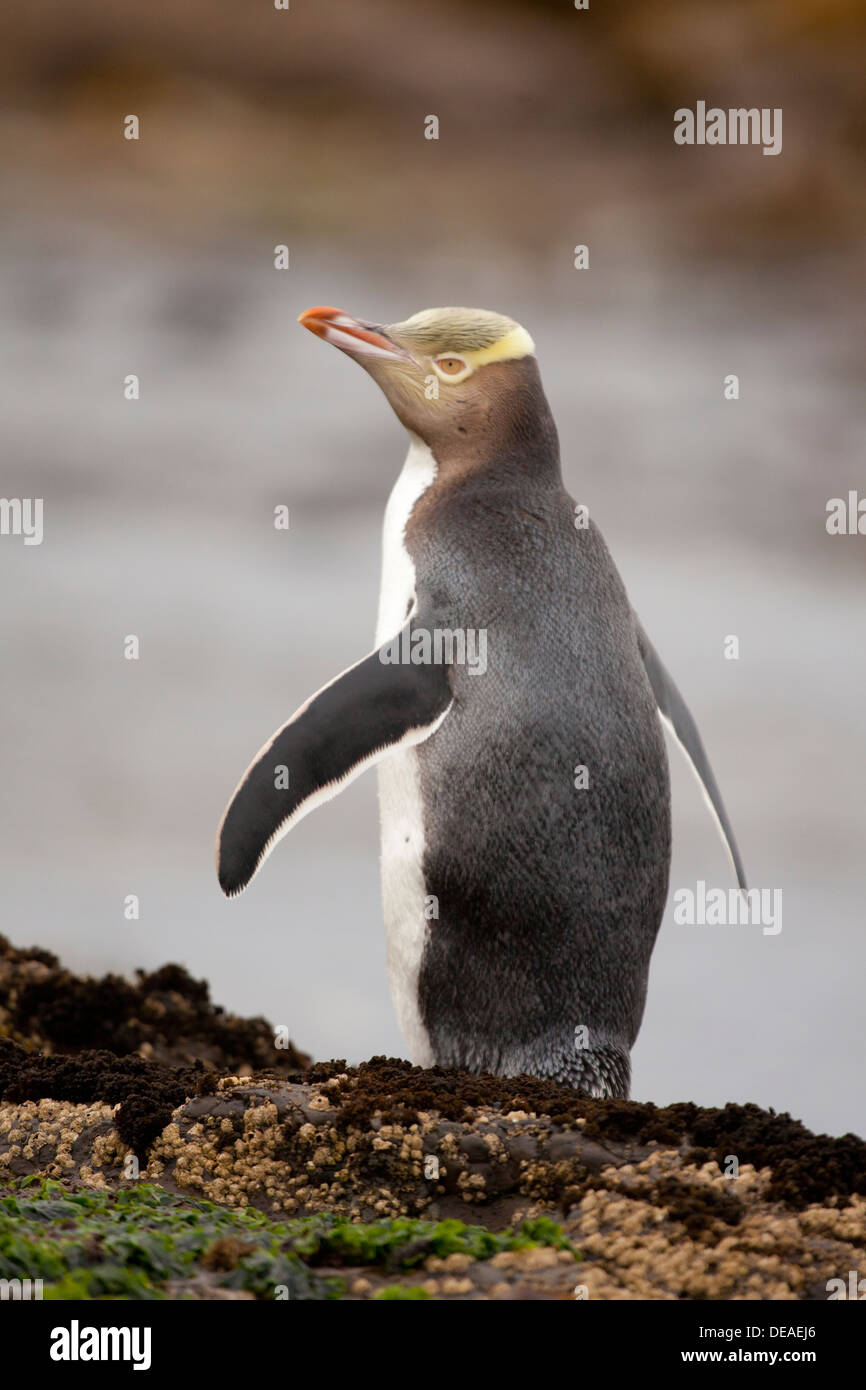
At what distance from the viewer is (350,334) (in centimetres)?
529

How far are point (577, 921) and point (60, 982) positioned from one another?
316cm

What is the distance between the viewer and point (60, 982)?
6871mm

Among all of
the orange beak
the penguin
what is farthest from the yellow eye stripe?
the penguin

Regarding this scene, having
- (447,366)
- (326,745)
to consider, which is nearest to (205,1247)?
(326,745)

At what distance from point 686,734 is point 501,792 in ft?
3.59

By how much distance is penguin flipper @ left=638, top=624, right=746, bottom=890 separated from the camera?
210 inches

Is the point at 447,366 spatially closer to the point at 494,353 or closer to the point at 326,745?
the point at 494,353

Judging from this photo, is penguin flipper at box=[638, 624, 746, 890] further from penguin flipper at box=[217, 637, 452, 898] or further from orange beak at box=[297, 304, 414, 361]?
orange beak at box=[297, 304, 414, 361]

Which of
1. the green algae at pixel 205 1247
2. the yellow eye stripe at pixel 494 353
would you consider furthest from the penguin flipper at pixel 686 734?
the green algae at pixel 205 1247

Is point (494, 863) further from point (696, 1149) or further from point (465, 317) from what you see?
point (465, 317)

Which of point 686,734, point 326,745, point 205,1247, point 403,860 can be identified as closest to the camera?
point 205,1247

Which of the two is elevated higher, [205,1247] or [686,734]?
[686,734]

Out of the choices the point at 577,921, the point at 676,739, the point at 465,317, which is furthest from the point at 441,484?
the point at 577,921

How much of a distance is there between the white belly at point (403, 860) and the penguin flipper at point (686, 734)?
2.96 ft
